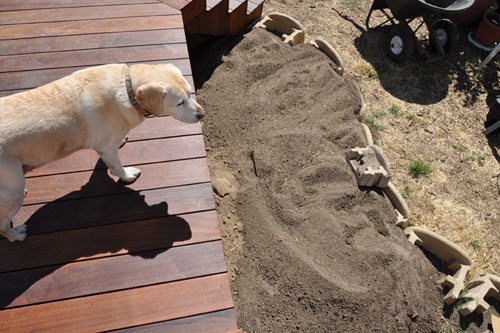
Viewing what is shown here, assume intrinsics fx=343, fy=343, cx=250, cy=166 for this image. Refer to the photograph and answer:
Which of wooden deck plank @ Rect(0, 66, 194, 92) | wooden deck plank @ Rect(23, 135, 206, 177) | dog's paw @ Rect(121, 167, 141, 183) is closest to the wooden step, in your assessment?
wooden deck plank @ Rect(0, 66, 194, 92)

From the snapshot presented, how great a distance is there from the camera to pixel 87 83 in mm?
2426

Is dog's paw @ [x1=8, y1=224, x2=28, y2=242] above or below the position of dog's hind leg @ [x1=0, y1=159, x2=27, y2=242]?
below

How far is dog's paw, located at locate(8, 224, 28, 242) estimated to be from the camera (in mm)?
2584

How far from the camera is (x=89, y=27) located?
4066 millimetres

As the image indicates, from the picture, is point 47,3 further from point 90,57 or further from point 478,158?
point 478,158

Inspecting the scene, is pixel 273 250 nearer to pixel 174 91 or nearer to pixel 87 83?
pixel 174 91

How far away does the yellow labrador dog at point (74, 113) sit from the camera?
7.41 feet

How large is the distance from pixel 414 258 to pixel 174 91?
2.74 meters

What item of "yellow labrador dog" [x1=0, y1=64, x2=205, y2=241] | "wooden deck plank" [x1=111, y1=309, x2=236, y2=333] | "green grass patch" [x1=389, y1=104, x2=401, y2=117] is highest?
"yellow labrador dog" [x1=0, y1=64, x2=205, y2=241]

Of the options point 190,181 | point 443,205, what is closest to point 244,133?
point 190,181

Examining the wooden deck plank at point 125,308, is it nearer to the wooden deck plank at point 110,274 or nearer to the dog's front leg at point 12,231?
the wooden deck plank at point 110,274

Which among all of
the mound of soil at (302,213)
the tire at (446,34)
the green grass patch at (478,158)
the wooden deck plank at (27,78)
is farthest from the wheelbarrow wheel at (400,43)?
the wooden deck plank at (27,78)

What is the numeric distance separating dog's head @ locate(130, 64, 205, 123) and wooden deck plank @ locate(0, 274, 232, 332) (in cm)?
129

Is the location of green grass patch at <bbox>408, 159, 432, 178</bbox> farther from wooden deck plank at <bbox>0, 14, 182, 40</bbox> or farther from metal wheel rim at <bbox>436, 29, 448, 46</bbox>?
wooden deck plank at <bbox>0, 14, 182, 40</bbox>
